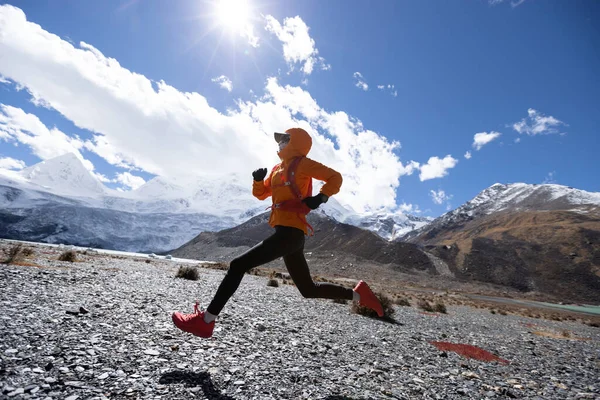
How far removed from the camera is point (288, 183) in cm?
492

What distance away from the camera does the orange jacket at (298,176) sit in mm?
4836

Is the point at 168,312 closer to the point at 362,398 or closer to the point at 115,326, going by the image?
the point at 115,326

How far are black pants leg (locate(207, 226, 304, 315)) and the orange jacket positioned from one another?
0.18m

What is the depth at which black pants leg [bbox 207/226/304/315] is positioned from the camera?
15.0 feet

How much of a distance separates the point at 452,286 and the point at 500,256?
3712 centimetres

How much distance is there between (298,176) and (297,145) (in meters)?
0.57

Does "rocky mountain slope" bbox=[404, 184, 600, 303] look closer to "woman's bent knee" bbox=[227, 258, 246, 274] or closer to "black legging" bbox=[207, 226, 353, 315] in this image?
"black legging" bbox=[207, 226, 353, 315]

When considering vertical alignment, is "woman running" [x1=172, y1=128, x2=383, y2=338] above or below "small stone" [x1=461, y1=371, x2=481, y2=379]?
above

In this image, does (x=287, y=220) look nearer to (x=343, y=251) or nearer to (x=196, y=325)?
(x=196, y=325)

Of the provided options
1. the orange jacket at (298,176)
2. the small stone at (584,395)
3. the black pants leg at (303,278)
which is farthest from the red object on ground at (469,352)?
the orange jacket at (298,176)

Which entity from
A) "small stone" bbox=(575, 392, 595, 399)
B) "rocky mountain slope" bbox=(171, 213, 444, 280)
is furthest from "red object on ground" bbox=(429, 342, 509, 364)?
"rocky mountain slope" bbox=(171, 213, 444, 280)

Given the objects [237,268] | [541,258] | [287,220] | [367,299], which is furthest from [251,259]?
[541,258]

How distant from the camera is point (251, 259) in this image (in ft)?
15.3

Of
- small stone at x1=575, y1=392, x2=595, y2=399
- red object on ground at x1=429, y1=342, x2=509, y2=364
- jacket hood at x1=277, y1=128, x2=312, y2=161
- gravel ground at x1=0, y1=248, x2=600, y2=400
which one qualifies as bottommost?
red object on ground at x1=429, y1=342, x2=509, y2=364
